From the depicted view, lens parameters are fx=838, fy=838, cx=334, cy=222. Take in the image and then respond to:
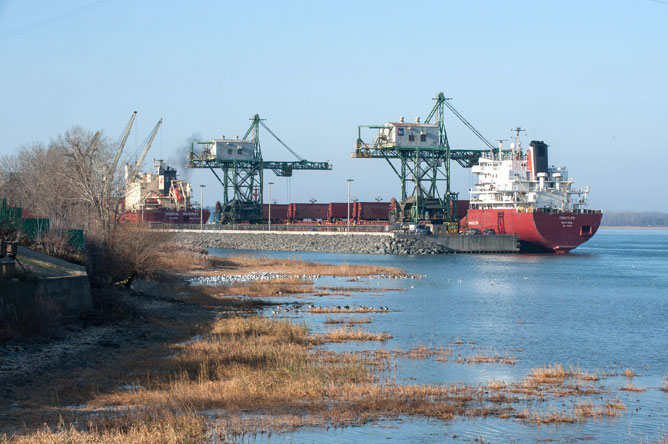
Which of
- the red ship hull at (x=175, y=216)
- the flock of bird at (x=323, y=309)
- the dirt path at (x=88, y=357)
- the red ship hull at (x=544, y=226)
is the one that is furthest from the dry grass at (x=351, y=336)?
the red ship hull at (x=175, y=216)

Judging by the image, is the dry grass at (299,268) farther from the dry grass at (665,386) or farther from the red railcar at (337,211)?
the red railcar at (337,211)

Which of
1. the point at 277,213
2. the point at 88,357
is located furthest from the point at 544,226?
the point at 88,357

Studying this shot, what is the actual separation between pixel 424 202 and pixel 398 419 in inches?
3004

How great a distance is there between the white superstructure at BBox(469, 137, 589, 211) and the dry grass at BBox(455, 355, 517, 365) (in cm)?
5964

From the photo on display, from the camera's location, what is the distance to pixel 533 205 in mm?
83688

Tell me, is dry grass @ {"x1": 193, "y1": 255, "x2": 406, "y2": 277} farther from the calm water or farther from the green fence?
the green fence

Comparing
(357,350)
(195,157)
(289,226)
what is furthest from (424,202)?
(357,350)

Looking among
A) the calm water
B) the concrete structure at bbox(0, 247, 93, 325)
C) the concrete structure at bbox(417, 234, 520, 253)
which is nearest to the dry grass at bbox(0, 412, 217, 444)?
the calm water

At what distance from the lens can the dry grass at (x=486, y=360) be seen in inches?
891

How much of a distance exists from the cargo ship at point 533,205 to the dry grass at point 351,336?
185 ft

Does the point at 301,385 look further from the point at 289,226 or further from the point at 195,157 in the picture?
the point at 195,157

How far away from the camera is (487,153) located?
94.4 metres


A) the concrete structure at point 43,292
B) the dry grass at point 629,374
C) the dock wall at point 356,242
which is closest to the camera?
the dry grass at point 629,374

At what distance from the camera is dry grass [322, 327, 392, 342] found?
84.8ft
